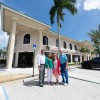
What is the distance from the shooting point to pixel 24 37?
2064cm

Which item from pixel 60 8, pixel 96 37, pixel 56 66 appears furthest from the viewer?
pixel 96 37

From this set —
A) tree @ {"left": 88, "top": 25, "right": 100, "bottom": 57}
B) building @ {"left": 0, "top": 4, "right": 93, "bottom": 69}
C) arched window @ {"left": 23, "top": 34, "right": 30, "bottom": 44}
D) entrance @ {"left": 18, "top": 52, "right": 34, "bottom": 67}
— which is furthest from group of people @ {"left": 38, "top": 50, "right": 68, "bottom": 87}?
tree @ {"left": 88, "top": 25, "right": 100, "bottom": 57}

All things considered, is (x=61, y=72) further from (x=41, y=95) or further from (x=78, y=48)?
(x=78, y=48)

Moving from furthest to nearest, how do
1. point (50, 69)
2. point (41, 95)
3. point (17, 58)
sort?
point (17, 58)
point (50, 69)
point (41, 95)

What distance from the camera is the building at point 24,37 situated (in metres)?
15.2

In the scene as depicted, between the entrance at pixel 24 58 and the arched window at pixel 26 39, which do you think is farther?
the arched window at pixel 26 39

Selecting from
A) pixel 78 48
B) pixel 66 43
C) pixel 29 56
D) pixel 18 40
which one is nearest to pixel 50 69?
pixel 29 56

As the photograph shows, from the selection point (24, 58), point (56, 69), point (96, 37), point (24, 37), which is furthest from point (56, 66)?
point (96, 37)

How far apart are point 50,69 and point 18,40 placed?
1437 centimetres

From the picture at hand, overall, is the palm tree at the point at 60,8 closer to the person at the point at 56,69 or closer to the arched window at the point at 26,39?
the arched window at the point at 26,39

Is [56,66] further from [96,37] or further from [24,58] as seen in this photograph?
[96,37]

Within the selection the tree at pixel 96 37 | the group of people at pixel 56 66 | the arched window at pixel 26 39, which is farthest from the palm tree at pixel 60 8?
the tree at pixel 96 37

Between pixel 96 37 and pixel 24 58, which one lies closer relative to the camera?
pixel 24 58

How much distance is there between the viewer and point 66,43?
1099 inches
